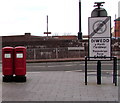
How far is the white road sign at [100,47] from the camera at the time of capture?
9.04m

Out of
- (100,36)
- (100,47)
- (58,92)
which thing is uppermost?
(100,36)

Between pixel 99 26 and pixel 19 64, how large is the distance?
3.05m

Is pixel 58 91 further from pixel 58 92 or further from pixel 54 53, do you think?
pixel 54 53

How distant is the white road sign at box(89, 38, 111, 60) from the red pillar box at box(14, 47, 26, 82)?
2.37m

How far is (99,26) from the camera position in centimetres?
902

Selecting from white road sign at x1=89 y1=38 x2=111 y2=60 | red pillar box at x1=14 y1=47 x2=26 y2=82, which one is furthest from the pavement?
white road sign at x1=89 y1=38 x2=111 y2=60

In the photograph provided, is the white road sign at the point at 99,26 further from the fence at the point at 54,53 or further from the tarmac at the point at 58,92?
the fence at the point at 54,53

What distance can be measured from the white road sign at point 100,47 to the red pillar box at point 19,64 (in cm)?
237

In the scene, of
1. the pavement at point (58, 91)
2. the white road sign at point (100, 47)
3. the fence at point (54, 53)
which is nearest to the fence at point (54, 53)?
the fence at point (54, 53)

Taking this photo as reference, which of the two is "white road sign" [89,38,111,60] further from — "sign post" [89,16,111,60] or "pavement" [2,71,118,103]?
"pavement" [2,71,118,103]

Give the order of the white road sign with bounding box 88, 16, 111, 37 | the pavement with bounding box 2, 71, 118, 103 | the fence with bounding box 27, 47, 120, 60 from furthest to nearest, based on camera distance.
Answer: the fence with bounding box 27, 47, 120, 60 < the white road sign with bounding box 88, 16, 111, 37 < the pavement with bounding box 2, 71, 118, 103

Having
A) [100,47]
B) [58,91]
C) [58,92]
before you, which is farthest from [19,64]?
[100,47]

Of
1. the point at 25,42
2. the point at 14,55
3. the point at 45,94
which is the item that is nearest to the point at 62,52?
the point at 14,55

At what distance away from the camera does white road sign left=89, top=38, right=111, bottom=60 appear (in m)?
9.04
